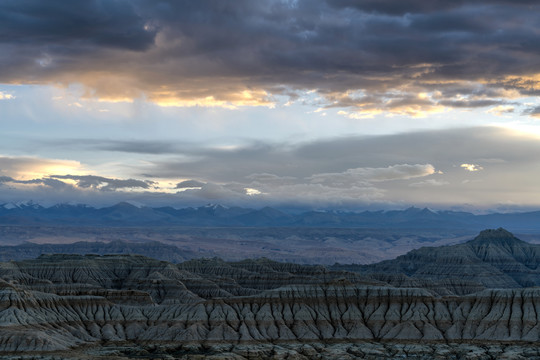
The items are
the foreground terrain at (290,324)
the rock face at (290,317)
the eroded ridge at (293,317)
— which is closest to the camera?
the foreground terrain at (290,324)

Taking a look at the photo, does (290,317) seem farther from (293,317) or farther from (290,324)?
(290,324)

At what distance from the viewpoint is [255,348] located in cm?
16488

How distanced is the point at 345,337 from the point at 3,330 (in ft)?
233

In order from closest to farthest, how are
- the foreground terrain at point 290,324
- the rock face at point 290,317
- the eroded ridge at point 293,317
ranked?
1. the foreground terrain at point 290,324
2. the rock face at point 290,317
3. the eroded ridge at point 293,317

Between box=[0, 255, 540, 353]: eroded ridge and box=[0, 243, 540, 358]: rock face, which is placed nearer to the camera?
box=[0, 243, 540, 358]: rock face

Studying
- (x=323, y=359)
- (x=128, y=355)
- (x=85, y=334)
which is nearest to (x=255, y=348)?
(x=323, y=359)

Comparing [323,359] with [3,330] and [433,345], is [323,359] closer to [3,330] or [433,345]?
[433,345]

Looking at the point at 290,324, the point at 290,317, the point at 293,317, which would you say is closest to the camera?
the point at 290,324

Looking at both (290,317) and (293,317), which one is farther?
(293,317)

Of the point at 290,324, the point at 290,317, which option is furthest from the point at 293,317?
the point at 290,324

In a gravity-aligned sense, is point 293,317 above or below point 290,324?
above

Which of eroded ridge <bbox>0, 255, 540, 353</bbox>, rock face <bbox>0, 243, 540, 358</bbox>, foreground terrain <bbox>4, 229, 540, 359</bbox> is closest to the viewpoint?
foreground terrain <bbox>4, 229, 540, 359</bbox>

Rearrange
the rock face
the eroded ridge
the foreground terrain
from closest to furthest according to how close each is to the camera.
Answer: the foreground terrain, the rock face, the eroded ridge

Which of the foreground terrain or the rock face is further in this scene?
the rock face
